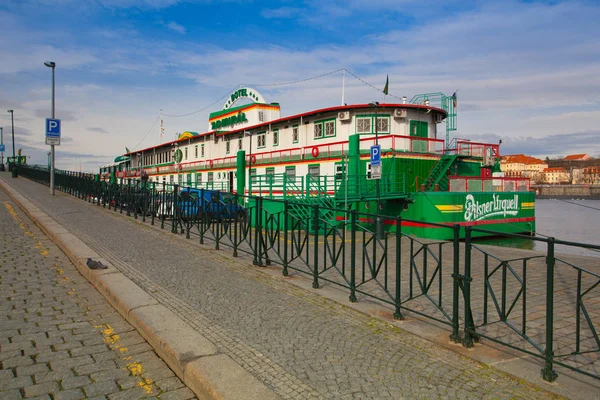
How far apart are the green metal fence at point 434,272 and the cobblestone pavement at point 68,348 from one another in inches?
113

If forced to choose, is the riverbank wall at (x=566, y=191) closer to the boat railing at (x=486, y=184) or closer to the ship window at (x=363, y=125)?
the boat railing at (x=486, y=184)

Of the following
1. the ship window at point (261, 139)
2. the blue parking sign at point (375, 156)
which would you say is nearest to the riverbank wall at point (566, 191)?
the ship window at point (261, 139)

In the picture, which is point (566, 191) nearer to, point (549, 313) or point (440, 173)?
point (440, 173)

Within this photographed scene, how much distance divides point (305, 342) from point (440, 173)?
805 inches

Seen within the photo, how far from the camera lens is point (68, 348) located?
452 cm

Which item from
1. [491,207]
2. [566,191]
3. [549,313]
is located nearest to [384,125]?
[491,207]

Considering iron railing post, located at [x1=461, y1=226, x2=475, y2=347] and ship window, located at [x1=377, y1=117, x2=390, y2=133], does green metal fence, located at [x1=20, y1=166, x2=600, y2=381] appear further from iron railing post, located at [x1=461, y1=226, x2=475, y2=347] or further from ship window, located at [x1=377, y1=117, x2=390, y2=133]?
ship window, located at [x1=377, y1=117, x2=390, y2=133]

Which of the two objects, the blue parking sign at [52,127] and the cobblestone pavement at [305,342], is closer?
the cobblestone pavement at [305,342]

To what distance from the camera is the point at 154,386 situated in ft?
12.6

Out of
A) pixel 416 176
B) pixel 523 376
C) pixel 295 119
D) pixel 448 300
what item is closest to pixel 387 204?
pixel 416 176

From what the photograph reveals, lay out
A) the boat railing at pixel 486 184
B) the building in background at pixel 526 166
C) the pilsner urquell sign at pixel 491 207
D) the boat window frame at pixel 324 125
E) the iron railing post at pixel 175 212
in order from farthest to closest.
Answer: the building in background at pixel 526 166
the boat window frame at pixel 324 125
the boat railing at pixel 486 184
the pilsner urquell sign at pixel 491 207
the iron railing post at pixel 175 212

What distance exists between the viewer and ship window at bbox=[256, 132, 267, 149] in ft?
104

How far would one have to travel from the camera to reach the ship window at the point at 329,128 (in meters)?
25.7

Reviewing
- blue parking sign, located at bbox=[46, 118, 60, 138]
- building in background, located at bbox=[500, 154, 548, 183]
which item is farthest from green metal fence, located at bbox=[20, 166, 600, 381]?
building in background, located at bbox=[500, 154, 548, 183]
